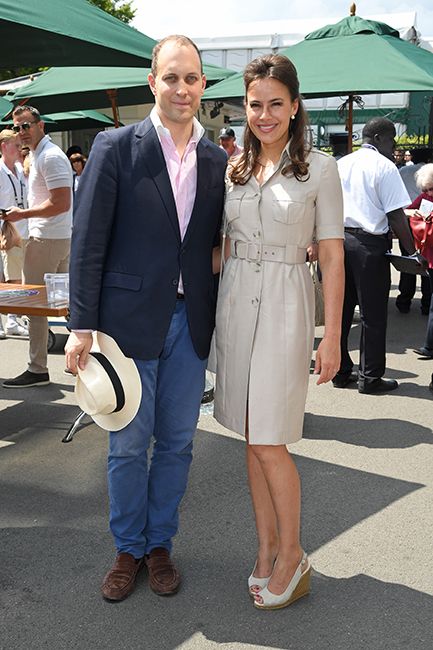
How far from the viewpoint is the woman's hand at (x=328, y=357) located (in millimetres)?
3021

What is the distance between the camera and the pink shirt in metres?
3.00

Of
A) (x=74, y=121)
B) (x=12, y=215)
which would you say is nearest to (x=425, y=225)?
(x=12, y=215)

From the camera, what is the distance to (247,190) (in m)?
2.97

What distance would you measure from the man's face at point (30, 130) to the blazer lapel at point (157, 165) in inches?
129

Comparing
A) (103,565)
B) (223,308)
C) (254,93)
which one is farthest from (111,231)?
(103,565)

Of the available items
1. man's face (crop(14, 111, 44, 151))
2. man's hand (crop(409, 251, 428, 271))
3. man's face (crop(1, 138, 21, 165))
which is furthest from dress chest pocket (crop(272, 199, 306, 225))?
man's face (crop(1, 138, 21, 165))

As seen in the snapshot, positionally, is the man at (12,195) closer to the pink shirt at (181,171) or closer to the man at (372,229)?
the man at (372,229)

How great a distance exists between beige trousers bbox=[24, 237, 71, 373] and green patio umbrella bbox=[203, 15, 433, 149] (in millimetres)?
2615

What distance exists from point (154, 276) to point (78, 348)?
391 mm

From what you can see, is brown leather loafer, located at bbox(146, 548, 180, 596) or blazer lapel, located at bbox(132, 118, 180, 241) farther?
brown leather loafer, located at bbox(146, 548, 180, 596)

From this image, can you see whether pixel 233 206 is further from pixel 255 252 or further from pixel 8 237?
pixel 8 237

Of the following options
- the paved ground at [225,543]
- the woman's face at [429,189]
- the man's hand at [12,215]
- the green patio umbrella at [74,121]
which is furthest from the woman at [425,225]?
the green patio umbrella at [74,121]

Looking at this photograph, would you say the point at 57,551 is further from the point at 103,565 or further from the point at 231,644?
the point at 231,644

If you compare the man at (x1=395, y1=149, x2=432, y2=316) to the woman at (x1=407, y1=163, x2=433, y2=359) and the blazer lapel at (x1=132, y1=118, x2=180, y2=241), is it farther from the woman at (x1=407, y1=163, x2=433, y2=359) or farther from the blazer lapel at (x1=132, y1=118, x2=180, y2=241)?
the blazer lapel at (x1=132, y1=118, x2=180, y2=241)
